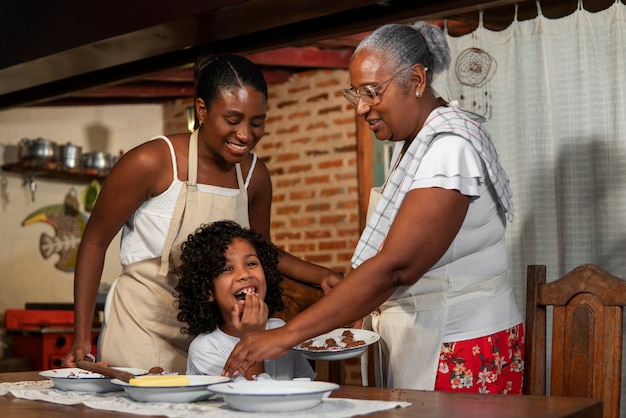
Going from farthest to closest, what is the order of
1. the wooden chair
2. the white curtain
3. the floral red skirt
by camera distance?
the white curtain
the wooden chair
the floral red skirt

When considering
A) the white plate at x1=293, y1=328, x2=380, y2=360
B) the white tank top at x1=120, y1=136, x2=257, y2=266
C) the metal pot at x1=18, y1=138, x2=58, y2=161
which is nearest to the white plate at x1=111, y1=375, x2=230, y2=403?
the white plate at x1=293, y1=328, x2=380, y2=360

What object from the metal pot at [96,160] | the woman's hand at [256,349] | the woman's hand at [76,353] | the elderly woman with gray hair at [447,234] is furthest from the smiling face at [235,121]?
the metal pot at [96,160]

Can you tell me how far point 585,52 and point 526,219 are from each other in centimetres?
69

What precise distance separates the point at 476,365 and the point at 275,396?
2.24ft

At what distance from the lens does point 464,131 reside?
199 centimetres

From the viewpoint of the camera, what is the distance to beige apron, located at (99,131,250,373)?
2.60 metres

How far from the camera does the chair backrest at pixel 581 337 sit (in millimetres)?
2105

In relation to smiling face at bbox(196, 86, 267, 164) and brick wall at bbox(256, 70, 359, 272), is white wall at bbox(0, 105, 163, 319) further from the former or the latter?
smiling face at bbox(196, 86, 267, 164)

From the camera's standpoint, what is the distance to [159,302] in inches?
104

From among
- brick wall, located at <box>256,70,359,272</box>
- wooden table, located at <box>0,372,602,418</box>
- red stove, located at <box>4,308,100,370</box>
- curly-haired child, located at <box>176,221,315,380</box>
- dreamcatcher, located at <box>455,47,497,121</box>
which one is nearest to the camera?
wooden table, located at <box>0,372,602,418</box>

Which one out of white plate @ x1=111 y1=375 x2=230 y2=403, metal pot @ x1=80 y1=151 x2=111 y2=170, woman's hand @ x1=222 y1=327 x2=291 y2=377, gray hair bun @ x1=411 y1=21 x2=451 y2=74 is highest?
metal pot @ x1=80 y1=151 x2=111 y2=170

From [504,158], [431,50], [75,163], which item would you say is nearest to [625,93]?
[504,158]

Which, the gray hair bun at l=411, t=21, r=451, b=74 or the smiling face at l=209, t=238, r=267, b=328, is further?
the smiling face at l=209, t=238, r=267, b=328

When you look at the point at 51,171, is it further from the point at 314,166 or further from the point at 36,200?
the point at 314,166
